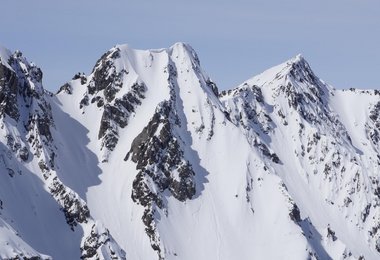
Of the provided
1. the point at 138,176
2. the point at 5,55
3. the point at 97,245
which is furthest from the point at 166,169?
the point at 5,55

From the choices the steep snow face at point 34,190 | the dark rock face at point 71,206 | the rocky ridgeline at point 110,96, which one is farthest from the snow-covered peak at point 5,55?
the dark rock face at point 71,206

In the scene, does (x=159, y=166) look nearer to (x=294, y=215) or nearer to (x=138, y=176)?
(x=138, y=176)

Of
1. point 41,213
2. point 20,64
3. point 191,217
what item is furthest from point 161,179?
point 20,64

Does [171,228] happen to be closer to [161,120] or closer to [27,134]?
[161,120]

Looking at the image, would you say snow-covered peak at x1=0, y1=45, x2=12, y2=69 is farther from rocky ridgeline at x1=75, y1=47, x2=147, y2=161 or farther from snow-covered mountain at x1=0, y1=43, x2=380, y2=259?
rocky ridgeline at x1=75, y1=47, x2=147, y2=161

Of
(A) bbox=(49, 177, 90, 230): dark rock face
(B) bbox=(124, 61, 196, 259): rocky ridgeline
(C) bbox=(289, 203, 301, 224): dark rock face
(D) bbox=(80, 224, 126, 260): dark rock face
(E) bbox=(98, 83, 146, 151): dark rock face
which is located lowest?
(D) bbox=(80, 224, 126, 260): dark rock face

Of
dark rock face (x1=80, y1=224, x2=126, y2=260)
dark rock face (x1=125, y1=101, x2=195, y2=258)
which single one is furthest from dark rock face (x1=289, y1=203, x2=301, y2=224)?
dark rock face (x1=80, y1=224, x2=126, y2=260)
